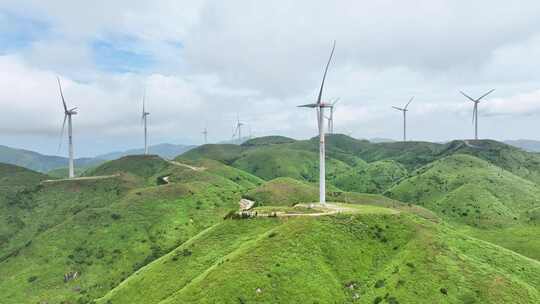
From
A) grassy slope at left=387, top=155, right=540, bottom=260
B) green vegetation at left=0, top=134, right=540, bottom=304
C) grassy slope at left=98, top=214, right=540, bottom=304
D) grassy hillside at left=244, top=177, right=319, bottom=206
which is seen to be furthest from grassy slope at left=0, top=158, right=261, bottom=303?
grassy slope at left=387, top=155, right=540, bottom=260

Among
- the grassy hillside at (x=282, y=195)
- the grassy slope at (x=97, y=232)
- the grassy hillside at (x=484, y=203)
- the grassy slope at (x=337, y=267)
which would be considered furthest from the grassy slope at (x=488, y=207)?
the grassy slope at (x=97, y=232)

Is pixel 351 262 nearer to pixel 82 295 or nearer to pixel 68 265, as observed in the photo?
pixel 82 295

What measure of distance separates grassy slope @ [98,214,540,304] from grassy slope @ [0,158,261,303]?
30.4 meters

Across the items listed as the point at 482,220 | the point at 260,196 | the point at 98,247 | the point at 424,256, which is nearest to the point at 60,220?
the point at 98,247

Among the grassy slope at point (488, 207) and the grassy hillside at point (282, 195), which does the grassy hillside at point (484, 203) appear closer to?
the grassy slope at point (488, 207)

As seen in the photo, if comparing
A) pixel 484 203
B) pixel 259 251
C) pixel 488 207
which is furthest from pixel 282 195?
pixel 484 203

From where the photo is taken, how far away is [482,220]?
161000mm

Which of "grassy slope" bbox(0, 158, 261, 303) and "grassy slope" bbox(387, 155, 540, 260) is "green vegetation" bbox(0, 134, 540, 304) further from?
"grassy slope" bbox(387, 155, 540, 260)

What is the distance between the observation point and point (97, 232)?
132000mm

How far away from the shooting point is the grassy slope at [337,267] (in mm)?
69125

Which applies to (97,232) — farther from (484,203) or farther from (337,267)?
(484,203)

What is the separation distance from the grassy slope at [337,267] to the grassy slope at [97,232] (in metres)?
30.4

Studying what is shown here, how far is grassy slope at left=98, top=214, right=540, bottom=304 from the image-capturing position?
69.1 m

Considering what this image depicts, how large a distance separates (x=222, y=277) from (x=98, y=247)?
7148 cm
